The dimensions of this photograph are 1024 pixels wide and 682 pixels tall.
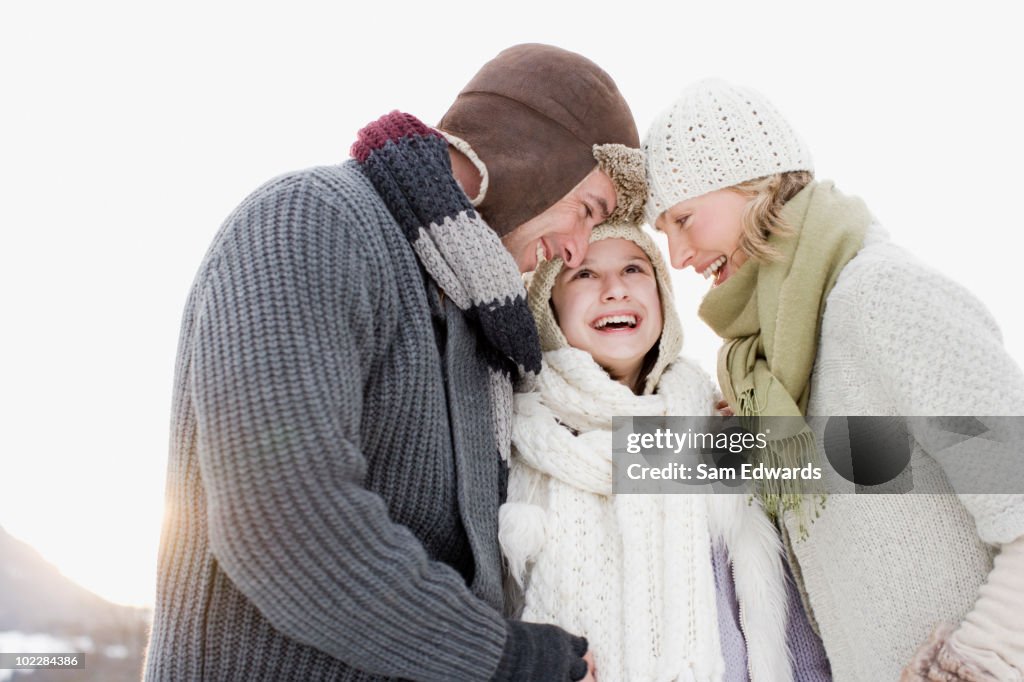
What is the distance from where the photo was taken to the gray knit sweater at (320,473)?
1346 millimetres

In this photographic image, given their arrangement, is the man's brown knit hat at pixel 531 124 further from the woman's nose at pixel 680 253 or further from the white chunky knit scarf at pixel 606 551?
the white chunky knit scarf at pixel 606 551

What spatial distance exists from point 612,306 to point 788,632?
106 cm

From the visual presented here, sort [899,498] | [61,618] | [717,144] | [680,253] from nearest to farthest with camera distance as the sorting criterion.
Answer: [899,498] → [717,144] → [680,253] → [61,618]

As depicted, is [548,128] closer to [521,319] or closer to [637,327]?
[521,319]

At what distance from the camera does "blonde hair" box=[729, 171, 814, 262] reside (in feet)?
7.03

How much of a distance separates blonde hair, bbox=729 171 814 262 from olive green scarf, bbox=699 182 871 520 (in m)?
0.02

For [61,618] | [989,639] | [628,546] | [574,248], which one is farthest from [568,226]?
[61,618]

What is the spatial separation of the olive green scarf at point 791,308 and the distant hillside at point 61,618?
20.4 ft

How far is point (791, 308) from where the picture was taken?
201 cm

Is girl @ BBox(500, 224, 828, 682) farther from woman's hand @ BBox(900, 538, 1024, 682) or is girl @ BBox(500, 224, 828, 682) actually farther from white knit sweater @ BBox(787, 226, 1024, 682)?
woman's hand @ BBox(900, 538, 1024, 682)

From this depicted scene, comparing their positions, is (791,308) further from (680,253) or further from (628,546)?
(628,546)

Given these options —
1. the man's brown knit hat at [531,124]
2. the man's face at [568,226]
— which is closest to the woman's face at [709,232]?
the man's face at [568,226]

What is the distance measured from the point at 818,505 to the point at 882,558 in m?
0.19

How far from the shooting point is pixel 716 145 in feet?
7.46
